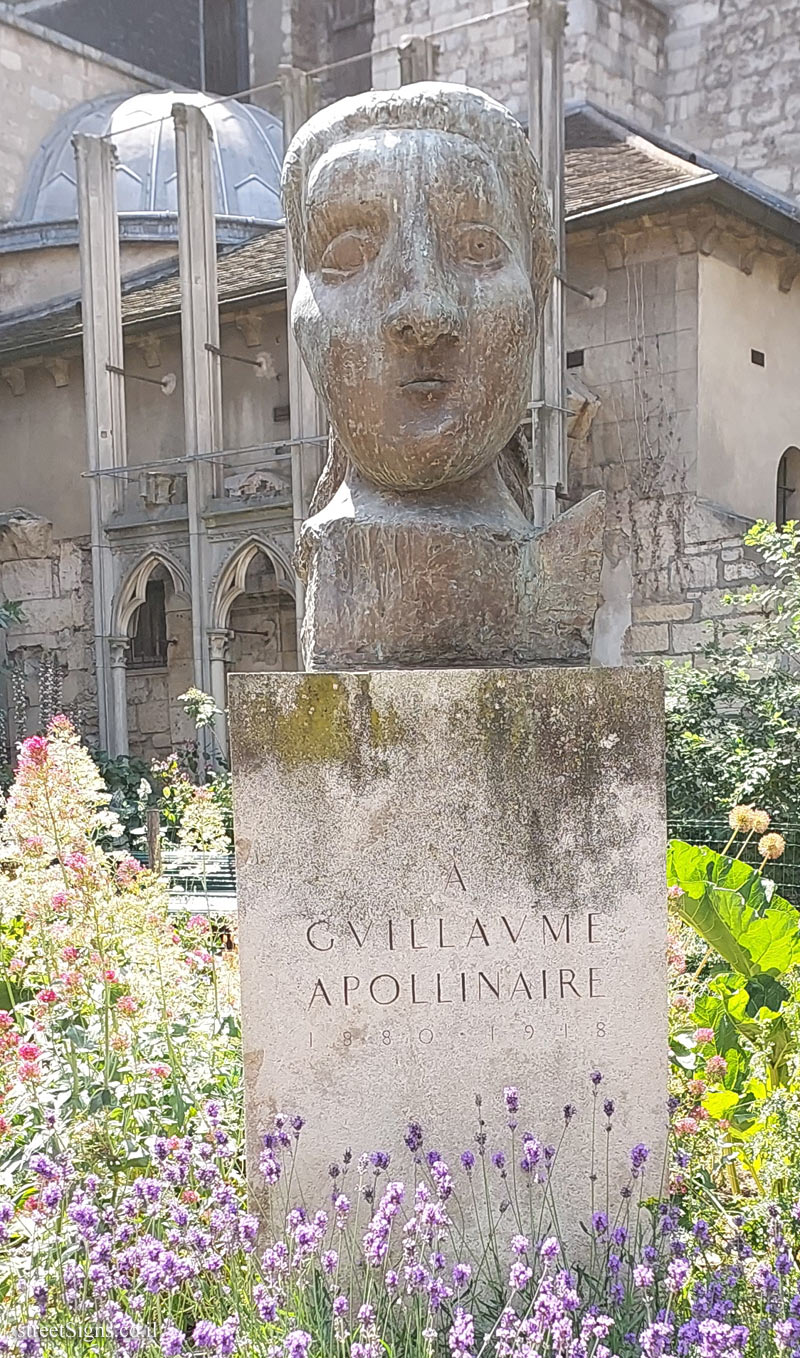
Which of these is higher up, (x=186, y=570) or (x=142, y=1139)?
(x=186, y=570)

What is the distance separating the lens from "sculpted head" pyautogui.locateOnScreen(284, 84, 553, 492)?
2.62m

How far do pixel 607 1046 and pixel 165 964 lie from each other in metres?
1.32

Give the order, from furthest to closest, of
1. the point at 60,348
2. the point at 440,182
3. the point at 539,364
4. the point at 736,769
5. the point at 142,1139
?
1. the point at 60,348
2. the point at 539,364
3. the point at 736,769
4. the point at 142,1139
5. the point at 440,182

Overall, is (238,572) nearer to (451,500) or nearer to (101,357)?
(101,357)

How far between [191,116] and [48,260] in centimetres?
597

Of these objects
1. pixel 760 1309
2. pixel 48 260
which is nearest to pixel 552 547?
pixel 760 1309

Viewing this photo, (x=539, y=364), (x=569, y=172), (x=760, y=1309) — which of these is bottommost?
(x=760, y=1309)

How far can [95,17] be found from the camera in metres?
22.1

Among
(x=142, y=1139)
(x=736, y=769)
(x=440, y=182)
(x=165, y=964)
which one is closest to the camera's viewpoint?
A: (x=440, y=182)

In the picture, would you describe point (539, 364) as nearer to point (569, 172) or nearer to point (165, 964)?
point (569, 172)

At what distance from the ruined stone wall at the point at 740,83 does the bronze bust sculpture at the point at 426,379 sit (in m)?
14.6

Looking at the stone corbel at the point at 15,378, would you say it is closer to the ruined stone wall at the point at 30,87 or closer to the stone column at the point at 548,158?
the ruined stone wall at the point at 30,87

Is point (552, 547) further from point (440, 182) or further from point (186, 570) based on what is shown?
point (186, 570)

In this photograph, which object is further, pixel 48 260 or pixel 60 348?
pixel 48 260
